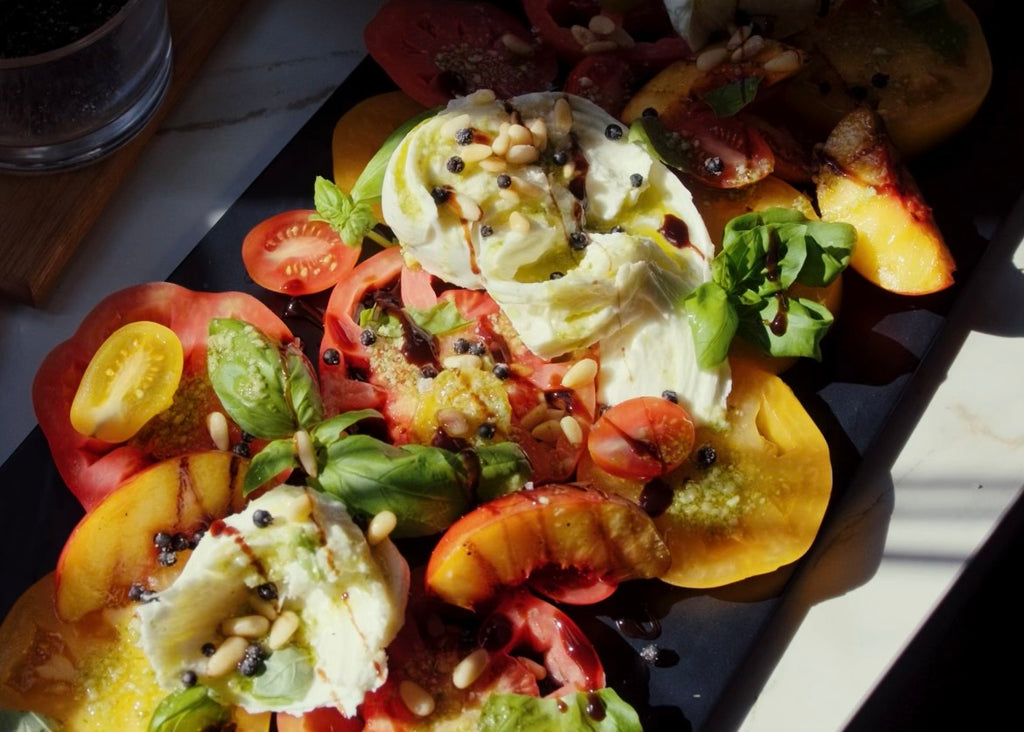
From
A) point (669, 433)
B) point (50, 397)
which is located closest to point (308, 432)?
point (50, 397)

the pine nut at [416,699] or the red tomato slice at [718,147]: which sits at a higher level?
the red tomato slice at [718,147]

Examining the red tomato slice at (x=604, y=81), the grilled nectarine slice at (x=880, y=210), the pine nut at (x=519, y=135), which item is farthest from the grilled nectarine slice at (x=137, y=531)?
the grilled nectarine slice at (x=880, y=210)

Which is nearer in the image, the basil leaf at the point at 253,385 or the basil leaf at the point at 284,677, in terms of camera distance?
the basil leaf at the point at 284,677

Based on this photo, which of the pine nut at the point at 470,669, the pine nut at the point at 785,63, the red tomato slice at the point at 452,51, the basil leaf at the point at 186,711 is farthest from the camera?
the red tomato slice at the point at 452,51

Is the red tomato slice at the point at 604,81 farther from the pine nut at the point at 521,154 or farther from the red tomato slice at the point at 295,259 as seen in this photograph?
the red tomato slice at the point at 295,259

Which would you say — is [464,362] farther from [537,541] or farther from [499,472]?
[537,541]

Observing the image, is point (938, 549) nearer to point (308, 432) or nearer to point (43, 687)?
point (308, 432)

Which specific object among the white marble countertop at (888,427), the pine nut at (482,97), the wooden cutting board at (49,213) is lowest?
the white marble countertop at (888,427)

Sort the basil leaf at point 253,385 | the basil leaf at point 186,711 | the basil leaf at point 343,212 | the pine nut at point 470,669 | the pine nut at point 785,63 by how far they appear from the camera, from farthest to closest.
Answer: the pine nut at point 785,63
the basil leaf at point 343,212
the basil leaf at point 253,385
the pine nut at point 470,669
the basil leaf at point 186,711
